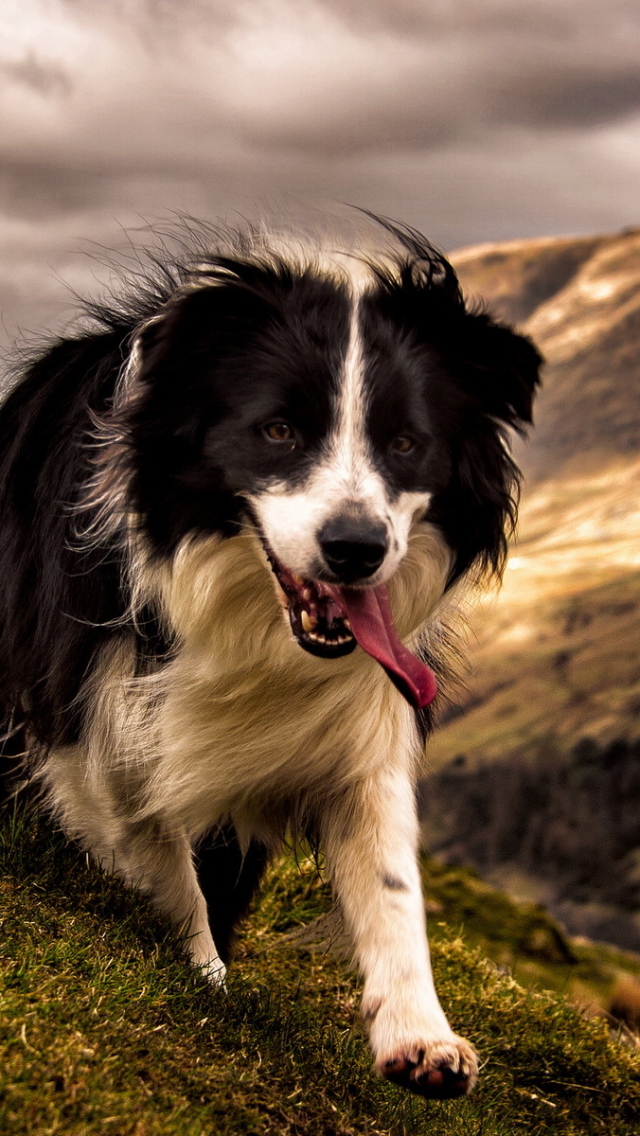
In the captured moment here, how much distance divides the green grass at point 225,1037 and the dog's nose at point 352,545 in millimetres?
1304

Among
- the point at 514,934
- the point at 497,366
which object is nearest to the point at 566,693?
the point at 514,934

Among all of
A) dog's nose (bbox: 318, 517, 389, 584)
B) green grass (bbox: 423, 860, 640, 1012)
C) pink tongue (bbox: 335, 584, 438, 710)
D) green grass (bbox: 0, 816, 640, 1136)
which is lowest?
green grass (bbox: 423, 860, 640, 1012)

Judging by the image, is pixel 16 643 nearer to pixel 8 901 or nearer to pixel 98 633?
pixel 98 633

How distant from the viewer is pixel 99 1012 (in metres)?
3.04

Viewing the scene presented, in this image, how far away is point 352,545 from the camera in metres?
3.12

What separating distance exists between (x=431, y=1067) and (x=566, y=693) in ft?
308

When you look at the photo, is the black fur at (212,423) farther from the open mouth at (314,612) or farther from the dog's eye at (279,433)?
the open mouth at (314,612)

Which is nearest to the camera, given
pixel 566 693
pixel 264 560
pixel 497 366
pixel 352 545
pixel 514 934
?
pixel 352 545

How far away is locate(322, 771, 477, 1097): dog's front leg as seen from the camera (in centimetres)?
328

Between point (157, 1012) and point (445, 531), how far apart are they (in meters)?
1.66

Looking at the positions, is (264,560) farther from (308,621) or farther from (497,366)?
(497,366)

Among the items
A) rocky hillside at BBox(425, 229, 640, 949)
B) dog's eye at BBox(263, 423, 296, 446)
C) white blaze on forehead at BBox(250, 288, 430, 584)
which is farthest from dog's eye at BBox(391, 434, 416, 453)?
rocky hillside at BBox(425, 229, 640, 949)

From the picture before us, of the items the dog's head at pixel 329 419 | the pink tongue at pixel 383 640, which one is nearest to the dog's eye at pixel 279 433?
the dog's head at pixel 329 419

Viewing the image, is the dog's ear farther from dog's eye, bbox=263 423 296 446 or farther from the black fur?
dog's eye, bbox=263 423 296 446
